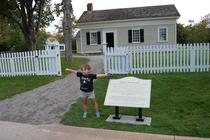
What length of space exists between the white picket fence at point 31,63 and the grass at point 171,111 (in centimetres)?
371

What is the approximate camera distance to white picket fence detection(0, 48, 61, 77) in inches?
512

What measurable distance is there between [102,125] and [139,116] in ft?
2.78

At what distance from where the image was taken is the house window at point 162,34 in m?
27.9

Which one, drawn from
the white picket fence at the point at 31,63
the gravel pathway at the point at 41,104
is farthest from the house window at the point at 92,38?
the gravel pathway at the point at 41,104

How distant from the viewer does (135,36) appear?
28.8m

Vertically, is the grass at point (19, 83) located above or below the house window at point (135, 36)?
below

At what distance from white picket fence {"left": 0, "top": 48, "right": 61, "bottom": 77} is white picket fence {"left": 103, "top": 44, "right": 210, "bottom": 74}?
2.42 metres

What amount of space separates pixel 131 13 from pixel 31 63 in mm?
17625

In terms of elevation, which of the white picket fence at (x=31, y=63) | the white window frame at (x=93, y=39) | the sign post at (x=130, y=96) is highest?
the white window frame at (x=93, y=39)

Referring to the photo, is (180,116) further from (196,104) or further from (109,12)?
(109,12)

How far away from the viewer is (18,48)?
30.4 meters

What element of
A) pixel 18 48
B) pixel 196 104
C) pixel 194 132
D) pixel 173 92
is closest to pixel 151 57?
pixel 173 92

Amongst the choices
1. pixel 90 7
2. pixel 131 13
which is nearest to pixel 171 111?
pixel 131 13

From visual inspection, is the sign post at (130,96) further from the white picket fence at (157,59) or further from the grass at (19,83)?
the white picket fence at (157,59)
